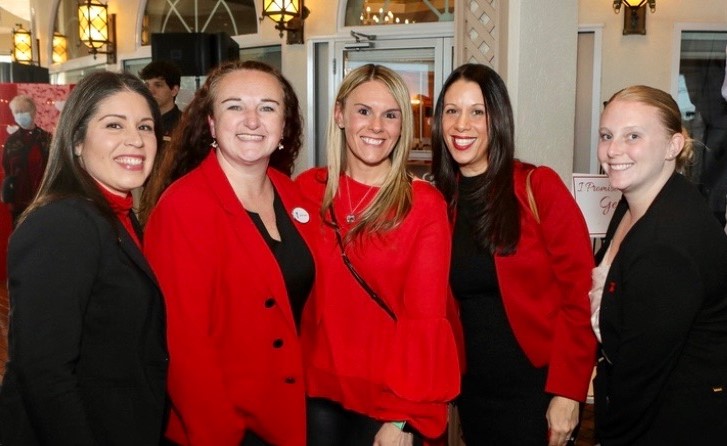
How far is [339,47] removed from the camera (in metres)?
6.63

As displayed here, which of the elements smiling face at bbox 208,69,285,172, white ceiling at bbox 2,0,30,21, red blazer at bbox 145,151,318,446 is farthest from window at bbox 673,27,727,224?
white ceiling at bbox 2,0,30,21

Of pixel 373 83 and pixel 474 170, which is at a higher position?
pixel 373 83

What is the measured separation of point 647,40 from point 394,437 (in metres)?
5.28

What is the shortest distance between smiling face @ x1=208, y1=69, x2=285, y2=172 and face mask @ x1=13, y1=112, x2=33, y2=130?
4.93m

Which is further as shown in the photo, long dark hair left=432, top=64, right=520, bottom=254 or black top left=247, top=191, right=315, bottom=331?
long dark hair left=432, top=64, right=520, bottom=254

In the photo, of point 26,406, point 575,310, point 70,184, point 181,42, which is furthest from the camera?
point 181,42

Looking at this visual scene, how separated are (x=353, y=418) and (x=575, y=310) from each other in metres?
0.72

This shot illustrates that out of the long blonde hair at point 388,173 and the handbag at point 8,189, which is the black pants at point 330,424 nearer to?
the long blonde hair at point 388,173

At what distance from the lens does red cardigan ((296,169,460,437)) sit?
1.81 meters

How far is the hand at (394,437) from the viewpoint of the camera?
1.81 m

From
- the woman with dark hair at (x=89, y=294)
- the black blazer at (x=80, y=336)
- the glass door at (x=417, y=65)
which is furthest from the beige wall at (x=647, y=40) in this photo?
the black blazer at (x=80, y=336)

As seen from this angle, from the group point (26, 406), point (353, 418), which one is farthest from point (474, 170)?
point (26, 406)

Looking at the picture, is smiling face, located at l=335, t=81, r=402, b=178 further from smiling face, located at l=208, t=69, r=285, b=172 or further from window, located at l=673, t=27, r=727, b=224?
window, located at l=673, t=27, r=727, b=224

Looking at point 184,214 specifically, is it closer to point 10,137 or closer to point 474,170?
point 474,170
